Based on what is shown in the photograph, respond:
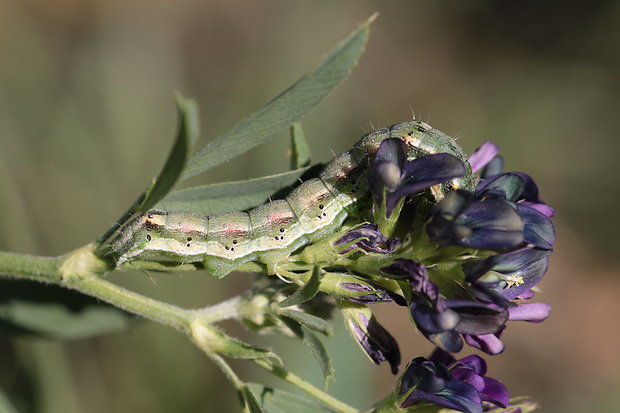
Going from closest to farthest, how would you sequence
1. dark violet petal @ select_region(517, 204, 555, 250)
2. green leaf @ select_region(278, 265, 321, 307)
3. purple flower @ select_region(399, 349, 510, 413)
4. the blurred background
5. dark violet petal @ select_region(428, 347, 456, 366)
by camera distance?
Result: green leaf @ select_region(278, 265, 321, 307) → dark violet petal @ select_region(517, 204, 555, 250) → purple flower @ select_region(399, 349, 510, 413) → dark violet petal @ select_region(428, 347, 456, 366) → the blurred background

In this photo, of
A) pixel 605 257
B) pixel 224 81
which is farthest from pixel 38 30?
pixel 605 257

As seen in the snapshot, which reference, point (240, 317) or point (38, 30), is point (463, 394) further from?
point (38, 30)

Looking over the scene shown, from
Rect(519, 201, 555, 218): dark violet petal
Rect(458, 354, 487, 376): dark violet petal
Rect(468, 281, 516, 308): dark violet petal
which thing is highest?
Rect(519, 201, 555, 218): dark violet petal

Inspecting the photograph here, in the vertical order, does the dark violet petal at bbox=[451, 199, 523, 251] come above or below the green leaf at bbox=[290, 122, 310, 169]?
below

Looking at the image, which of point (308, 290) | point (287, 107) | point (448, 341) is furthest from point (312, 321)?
point (287, 107)

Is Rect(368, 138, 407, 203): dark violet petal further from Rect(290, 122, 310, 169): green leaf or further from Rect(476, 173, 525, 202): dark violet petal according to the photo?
Rect(290, 122, 310, 169): green leaf

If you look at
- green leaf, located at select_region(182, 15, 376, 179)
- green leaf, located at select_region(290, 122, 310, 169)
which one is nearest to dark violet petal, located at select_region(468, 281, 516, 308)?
green leaf, located at select_region(182, 15, 376, 179)

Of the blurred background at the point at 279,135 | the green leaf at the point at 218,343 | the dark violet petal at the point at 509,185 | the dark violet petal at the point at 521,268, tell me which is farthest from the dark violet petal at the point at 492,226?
the blurred background at the point at 279,135
